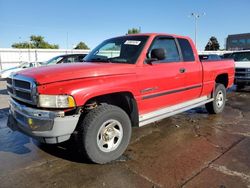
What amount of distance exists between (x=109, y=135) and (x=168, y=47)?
7.29 ft

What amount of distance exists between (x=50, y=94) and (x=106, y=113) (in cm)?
83

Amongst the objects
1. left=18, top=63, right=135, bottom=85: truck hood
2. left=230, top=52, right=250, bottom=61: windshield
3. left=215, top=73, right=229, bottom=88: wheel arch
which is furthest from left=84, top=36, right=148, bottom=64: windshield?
left=230, top=52, right=250, bottom=61: windshield

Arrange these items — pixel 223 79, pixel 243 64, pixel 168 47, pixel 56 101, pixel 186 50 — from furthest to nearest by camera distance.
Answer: pixel 243 64, pixel 223 79, pixel 186 50, pixel 168 47, pixel 56 101

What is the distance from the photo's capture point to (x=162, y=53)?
3.96m

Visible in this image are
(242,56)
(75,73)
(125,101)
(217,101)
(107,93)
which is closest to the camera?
(75,73)

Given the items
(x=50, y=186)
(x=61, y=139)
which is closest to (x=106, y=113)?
(x=61, y=139)

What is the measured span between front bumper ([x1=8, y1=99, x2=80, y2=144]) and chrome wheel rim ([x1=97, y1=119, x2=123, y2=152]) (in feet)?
1.59

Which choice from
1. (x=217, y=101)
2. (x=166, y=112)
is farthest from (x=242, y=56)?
(x=166, y=112)

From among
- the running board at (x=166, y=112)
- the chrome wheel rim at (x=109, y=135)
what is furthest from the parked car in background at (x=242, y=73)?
the chrome wheel rim at (x=109, y=135)

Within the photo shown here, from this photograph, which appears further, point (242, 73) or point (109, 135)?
point (242, 73)

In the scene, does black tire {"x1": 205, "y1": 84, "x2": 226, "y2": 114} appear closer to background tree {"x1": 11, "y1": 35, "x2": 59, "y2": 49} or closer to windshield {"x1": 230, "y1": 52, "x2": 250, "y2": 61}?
windshield {"x1": 230, "y1": 52, "x2": 250, "y2": 61}

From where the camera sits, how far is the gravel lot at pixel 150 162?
300 centimetres

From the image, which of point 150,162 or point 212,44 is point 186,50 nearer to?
point 150,162

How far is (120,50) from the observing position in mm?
4480
